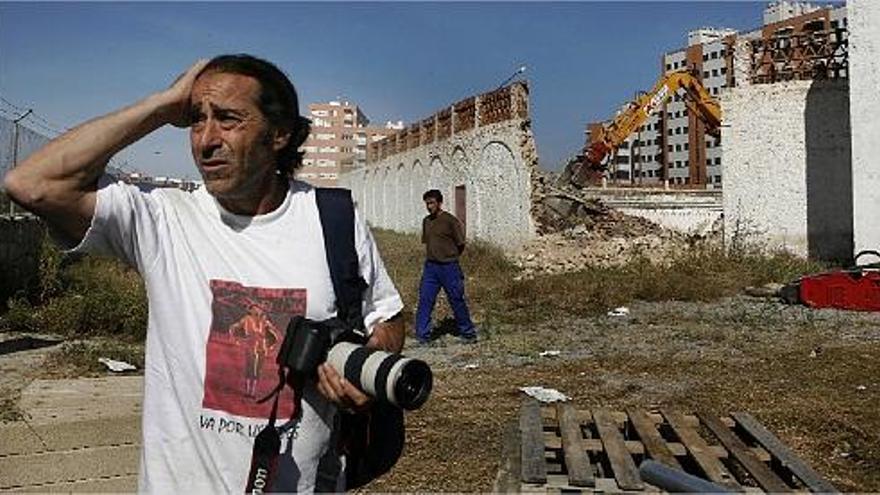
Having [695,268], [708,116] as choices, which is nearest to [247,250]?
[695,268]

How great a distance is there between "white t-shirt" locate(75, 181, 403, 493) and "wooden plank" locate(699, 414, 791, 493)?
7.16ft

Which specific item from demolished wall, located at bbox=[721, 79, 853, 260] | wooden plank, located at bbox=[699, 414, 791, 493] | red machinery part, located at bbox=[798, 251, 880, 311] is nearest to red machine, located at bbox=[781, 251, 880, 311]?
red machinery part, located at bbox=[798, 251, 880, 311]

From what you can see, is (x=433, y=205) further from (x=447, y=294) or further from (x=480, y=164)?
(x=480, y=164)

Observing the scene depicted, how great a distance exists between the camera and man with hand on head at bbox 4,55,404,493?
1438 mm

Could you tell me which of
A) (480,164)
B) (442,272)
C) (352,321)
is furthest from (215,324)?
(480,164)

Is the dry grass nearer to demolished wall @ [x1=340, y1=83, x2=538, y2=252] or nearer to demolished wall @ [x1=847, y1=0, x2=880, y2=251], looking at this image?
demolished wall @ [x1=847, y1=0, x2=880, y2=251]

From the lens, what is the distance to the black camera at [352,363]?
4.54 ft

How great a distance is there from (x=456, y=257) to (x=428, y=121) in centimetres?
1534

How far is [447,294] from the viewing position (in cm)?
764

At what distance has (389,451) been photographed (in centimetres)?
157

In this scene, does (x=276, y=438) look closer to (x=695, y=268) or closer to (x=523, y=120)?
(x=695, y=268)

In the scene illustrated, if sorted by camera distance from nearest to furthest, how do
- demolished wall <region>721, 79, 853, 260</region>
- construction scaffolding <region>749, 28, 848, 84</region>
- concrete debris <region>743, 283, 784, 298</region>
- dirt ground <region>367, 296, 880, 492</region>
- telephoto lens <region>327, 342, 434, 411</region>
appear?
1. telephoto lens <region>327, 342, 434, 411</region>
2. dirt ground <region>367, 296, 880, 492</region>
3. concrete debris <region>743, 283, 784, 298</region>
4. demolished wall <region>721, 79, 853, 260</region>
5. construction scaffolding <region>749, 28, 848, 84</region>

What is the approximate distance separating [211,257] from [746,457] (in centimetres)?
270

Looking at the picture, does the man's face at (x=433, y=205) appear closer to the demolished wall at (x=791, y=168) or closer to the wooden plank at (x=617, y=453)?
the wooden plank at (x=617, y=453)
